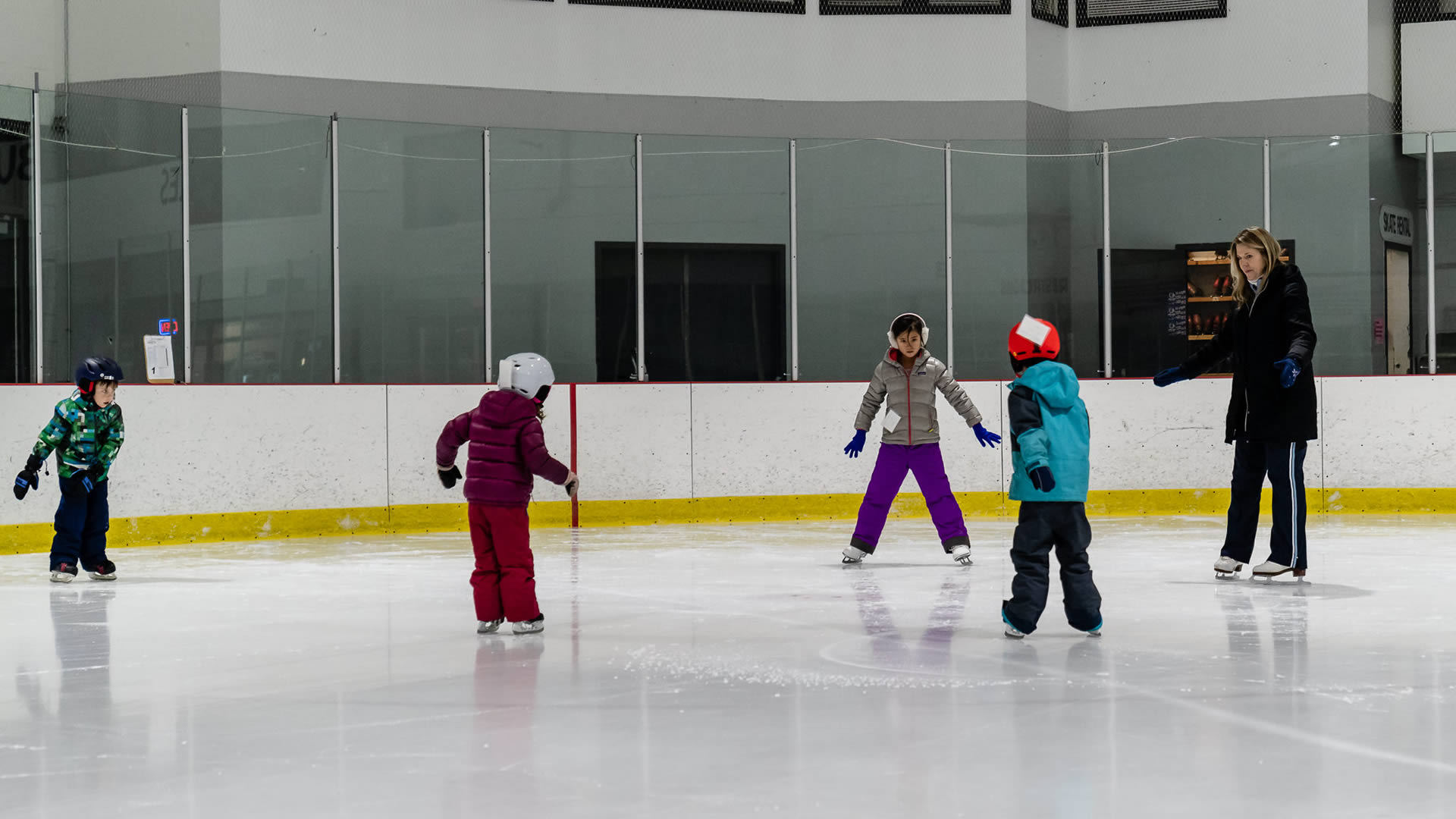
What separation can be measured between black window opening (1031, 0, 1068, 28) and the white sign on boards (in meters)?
8.90

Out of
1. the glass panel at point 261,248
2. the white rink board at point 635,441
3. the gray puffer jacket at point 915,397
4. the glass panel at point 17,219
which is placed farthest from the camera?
the white rink board at point 635,441

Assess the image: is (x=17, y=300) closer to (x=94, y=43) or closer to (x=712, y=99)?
(x=94, y=43)

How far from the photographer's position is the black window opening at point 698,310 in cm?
1161

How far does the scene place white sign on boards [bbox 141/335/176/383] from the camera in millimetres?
10148

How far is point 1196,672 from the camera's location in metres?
4.52

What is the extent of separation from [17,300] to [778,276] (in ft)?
17.4

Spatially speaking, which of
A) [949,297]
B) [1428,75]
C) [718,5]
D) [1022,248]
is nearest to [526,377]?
[949,297]

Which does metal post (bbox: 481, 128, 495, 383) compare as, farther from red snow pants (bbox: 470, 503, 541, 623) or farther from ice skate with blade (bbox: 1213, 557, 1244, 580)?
ice skate with blade (bbox: 1213, 557, 1244, 580)

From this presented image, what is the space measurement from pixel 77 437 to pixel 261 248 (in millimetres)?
3627

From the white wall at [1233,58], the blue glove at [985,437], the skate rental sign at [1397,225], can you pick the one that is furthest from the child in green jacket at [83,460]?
the white wall at [1233,58]

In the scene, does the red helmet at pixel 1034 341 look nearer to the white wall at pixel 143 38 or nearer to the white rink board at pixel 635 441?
the white rink board at pixel 635 441

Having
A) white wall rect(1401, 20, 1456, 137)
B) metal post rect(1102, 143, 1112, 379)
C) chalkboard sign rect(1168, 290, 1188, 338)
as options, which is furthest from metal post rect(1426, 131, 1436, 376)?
white wall rect(1401, 20, 1456, 137)

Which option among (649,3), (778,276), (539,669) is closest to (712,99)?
(649,3)

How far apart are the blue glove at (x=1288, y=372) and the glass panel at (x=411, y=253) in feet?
20.7
